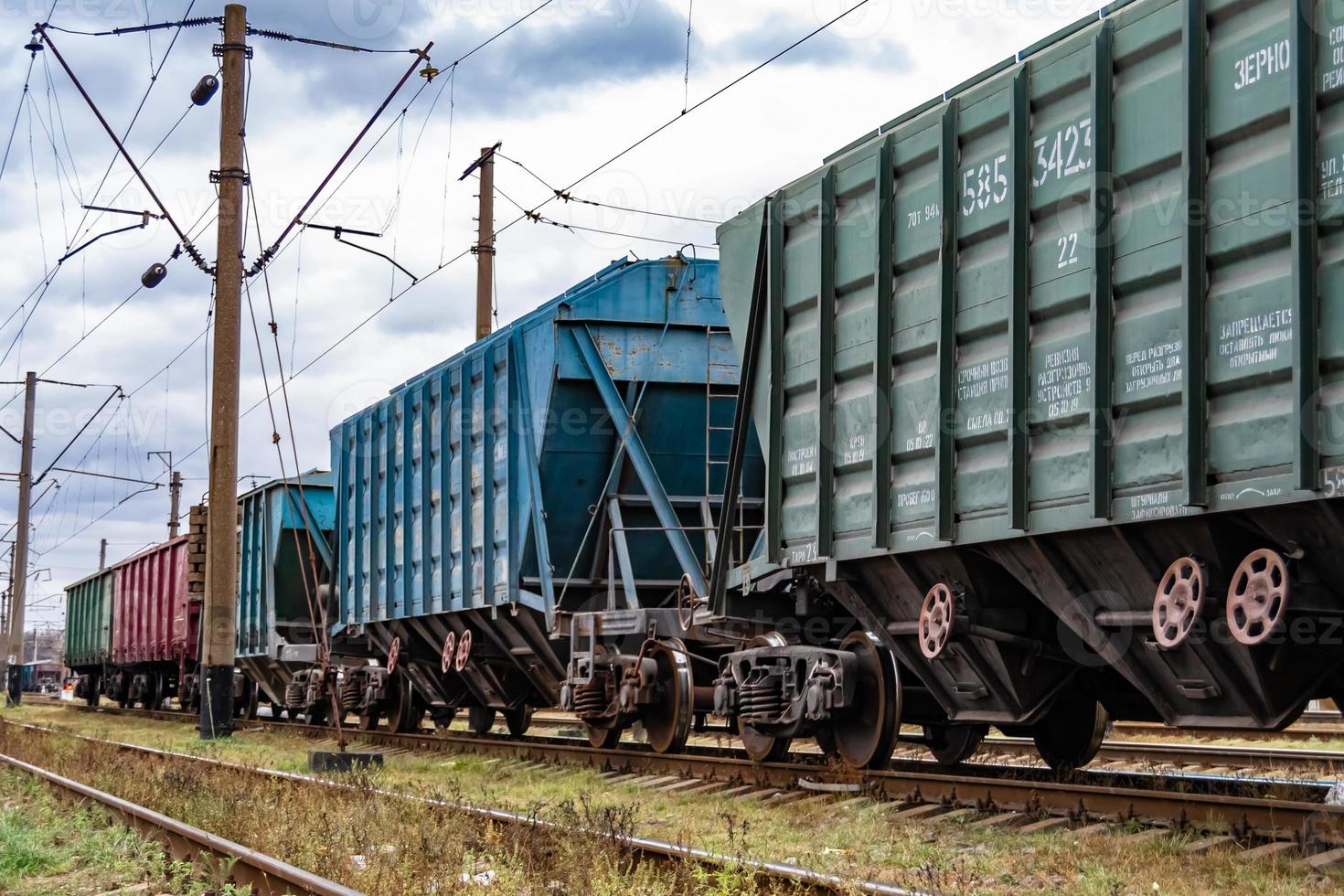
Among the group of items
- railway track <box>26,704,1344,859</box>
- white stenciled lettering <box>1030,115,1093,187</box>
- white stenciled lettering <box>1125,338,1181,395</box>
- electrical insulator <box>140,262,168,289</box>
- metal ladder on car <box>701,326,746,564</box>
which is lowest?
railway track <box>26,704,1344,859</box>

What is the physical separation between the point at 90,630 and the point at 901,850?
38.8 metres

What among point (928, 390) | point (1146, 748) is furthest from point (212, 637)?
point (928, 390)

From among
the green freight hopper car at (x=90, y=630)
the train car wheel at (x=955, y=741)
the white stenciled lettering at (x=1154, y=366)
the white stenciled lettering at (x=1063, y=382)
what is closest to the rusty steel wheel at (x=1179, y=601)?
the white stenciled lettering at (x=1154, y=366)

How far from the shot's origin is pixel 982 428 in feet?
27.9

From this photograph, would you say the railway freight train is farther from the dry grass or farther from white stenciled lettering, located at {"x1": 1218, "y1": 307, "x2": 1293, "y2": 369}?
the dry grass

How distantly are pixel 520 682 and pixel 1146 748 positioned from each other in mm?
7435

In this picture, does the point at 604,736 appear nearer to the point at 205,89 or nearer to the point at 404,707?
the point at 404,707

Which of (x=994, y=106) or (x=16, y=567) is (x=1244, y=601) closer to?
(x=994, y=106)

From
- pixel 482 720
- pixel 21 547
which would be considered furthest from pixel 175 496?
pixel 482 720

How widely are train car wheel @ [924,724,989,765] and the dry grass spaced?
2442 millimetres

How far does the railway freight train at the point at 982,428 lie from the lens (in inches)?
266

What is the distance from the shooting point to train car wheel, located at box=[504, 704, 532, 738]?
59.9 ft

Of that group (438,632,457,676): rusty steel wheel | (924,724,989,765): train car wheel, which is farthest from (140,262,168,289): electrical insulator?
(924,724,989,765): train car wheel

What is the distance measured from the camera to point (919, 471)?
9.05 metres
